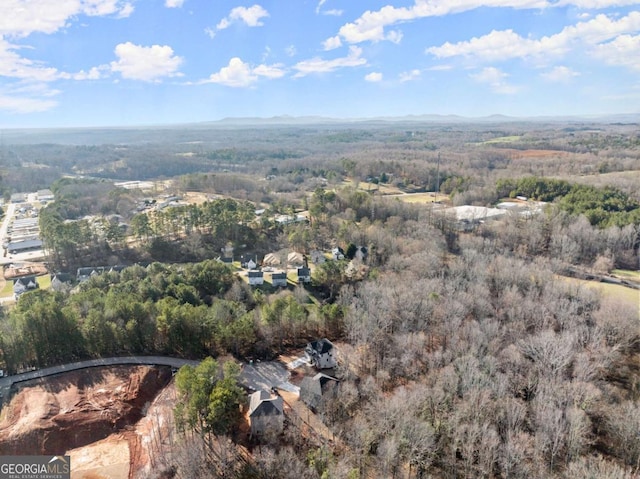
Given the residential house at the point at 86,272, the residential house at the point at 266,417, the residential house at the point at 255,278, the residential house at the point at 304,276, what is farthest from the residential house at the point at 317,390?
the residential house at the point at 86,272

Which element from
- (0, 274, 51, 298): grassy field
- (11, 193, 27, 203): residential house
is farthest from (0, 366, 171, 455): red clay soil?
(11, 193, 27, 203): residential house

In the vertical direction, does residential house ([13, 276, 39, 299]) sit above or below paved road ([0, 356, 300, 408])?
above

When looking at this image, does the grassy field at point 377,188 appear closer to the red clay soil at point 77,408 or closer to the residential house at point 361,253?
the residential house at point 361,253

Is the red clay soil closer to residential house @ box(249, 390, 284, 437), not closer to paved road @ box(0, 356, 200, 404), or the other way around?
paved road @ box(0, 356, 200, 404)

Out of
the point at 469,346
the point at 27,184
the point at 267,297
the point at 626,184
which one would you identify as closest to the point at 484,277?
the point at 469,346

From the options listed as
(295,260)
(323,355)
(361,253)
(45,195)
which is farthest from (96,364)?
(45,195)

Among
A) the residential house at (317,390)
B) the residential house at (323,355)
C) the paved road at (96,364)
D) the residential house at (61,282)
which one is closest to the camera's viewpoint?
the residential house at (317,390)
